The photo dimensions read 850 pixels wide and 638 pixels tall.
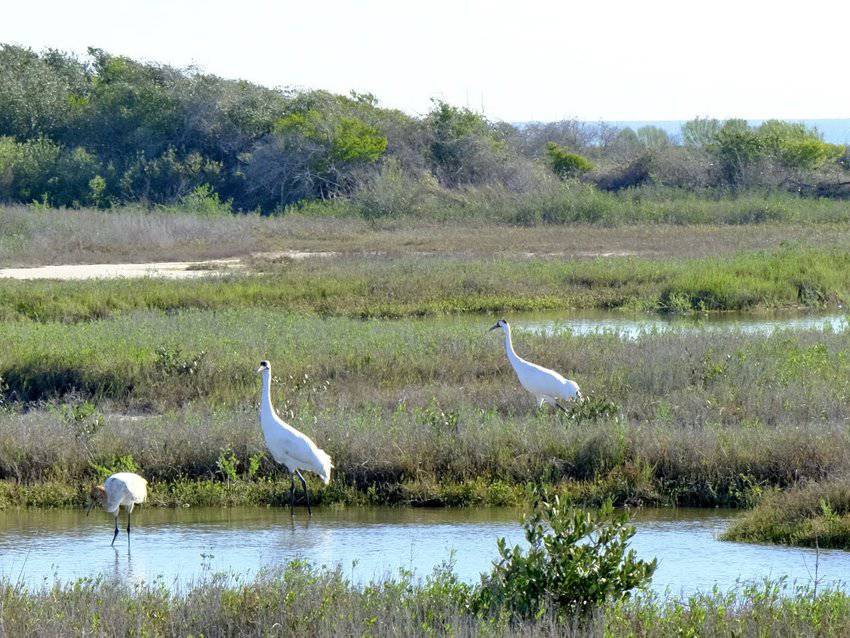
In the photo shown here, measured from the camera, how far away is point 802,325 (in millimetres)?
20250

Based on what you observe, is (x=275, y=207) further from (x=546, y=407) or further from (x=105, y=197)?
(x=546, y=407)

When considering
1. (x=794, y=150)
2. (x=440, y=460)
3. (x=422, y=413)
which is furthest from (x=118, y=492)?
(x=794, y=150)

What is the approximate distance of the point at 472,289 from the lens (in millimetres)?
24266

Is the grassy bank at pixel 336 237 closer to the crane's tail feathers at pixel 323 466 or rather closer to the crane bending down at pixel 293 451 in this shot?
the crane bending down at pixel 293 451

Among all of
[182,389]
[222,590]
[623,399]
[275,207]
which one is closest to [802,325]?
[623,399]

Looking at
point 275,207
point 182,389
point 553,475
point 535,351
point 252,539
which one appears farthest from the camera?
point 275,207

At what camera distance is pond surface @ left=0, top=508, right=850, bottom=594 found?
337 inches

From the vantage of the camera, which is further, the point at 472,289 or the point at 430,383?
the point at 472,289

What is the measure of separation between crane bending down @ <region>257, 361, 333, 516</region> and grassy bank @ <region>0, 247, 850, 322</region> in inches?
399

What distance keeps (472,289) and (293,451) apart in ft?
47.4

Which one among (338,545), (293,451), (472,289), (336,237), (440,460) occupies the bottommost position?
(338,545)

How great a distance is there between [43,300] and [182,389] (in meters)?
8.18

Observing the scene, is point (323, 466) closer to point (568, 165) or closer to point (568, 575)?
point (568, 575)

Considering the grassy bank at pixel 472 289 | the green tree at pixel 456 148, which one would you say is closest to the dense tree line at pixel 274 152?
the green tree at pixel 456 148
